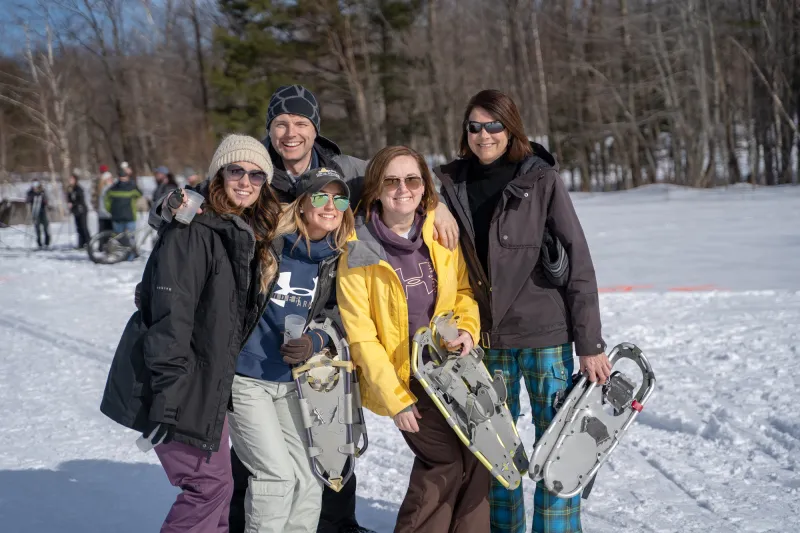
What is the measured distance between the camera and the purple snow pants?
8.01 ft

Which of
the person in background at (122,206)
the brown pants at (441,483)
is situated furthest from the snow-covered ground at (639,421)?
the person in background at (122,206)

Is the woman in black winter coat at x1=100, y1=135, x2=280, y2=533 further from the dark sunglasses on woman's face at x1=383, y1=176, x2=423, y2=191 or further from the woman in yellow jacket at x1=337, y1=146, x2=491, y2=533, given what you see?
the dark sunglasses on woman's face at x1=383, y1=176, x2=423, y2=191

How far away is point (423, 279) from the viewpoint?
8.95ft

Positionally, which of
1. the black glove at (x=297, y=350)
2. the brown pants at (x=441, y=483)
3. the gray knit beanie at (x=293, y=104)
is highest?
the gray knit beanie at (x=293, y=104)

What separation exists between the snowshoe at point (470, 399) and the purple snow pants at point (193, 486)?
2.62 feet

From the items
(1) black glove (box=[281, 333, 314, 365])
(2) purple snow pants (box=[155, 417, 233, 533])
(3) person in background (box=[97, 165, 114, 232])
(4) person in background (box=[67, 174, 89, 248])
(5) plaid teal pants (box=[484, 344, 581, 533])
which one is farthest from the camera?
(4) person in background (box=[67, 174, 89, 248])

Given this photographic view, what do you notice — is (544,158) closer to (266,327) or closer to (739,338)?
(266,327)

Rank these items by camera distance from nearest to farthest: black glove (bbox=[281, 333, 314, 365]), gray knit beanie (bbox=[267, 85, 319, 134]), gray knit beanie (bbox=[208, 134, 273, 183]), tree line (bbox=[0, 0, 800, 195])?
black glove (bbox=[281, 333, 314, 365]) < gray knit beanie (bbox=[208, 134, 273, 183]) < gray knit beanie (bbox=[267, 85, 319, 134]) < tree line (bbox=[0, 0, 800, 195])

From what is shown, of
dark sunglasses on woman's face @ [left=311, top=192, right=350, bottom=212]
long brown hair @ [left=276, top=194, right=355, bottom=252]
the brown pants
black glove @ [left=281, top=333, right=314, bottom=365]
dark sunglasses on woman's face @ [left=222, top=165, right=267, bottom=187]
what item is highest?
dark sunglasses on woman's face @ [left=222, top=165, right=267, bottom=187]

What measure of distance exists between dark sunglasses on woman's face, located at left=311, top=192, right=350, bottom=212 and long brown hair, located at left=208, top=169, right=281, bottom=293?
0.18 metres

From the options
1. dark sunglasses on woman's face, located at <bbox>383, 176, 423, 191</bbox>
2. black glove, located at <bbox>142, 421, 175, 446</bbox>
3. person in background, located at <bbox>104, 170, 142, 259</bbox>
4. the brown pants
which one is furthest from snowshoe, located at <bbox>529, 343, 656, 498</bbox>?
person in background, located at <bbox>104, 170, 142, 259</bbox>

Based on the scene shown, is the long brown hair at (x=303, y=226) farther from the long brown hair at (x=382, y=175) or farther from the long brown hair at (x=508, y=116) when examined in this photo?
the long brown hair at (x=508, y=116)

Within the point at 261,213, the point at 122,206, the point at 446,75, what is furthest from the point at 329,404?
the point at 446,75

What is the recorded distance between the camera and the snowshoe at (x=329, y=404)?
2.70 m
